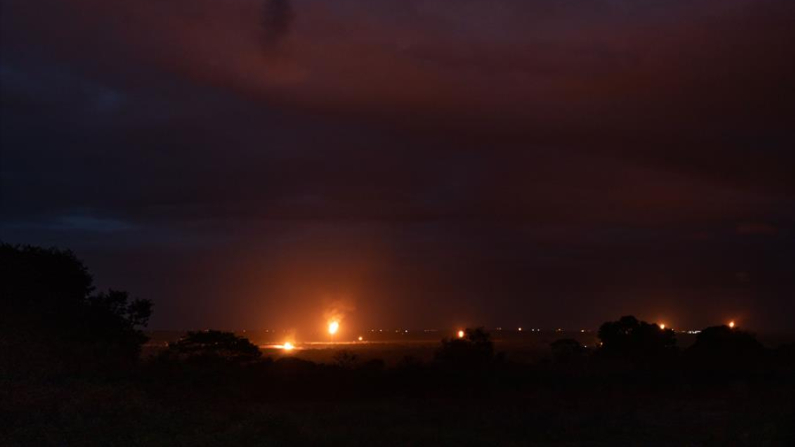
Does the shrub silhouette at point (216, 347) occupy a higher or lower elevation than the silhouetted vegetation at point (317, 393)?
higher

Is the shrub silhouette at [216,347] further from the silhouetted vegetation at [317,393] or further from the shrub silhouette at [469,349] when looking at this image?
the shrub silhouette at [469,349]

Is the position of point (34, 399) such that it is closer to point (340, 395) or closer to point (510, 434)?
point (510, 434)

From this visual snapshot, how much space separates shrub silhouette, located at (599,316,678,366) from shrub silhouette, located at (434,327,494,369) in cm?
811

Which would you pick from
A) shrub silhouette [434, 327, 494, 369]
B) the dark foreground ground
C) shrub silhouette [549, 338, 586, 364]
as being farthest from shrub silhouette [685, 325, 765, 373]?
shrub silhouette [434, 327, 494, 369]

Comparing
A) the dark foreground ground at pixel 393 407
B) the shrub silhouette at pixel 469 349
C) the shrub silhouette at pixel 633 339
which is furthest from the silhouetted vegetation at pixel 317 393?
the shrub silhouette at pixel 633 339

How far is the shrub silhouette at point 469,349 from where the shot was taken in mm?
62625

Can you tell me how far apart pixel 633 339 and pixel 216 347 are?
32977 mm

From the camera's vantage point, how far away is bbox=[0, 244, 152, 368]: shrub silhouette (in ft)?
88.2

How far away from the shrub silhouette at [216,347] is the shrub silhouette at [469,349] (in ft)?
41.4

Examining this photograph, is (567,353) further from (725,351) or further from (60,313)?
(60,313)

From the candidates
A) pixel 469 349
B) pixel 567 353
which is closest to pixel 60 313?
pixel 469 349

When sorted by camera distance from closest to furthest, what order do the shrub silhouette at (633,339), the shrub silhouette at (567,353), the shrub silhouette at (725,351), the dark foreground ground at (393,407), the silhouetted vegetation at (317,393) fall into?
the dark foreground ground at (393,407), the silhouetted vegetation at (317,393), the shrub silhouette at (725,351), the shrub silhouette at (567,353), the shrub silhouette at (633,339)

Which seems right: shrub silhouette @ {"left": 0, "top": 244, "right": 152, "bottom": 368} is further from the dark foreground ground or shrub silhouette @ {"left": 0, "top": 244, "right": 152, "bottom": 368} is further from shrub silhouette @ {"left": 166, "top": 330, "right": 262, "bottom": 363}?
shrub silhouette @ {"left": 166, "top": 330, "right": 262, "bottom": 363}

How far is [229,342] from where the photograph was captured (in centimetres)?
5516
